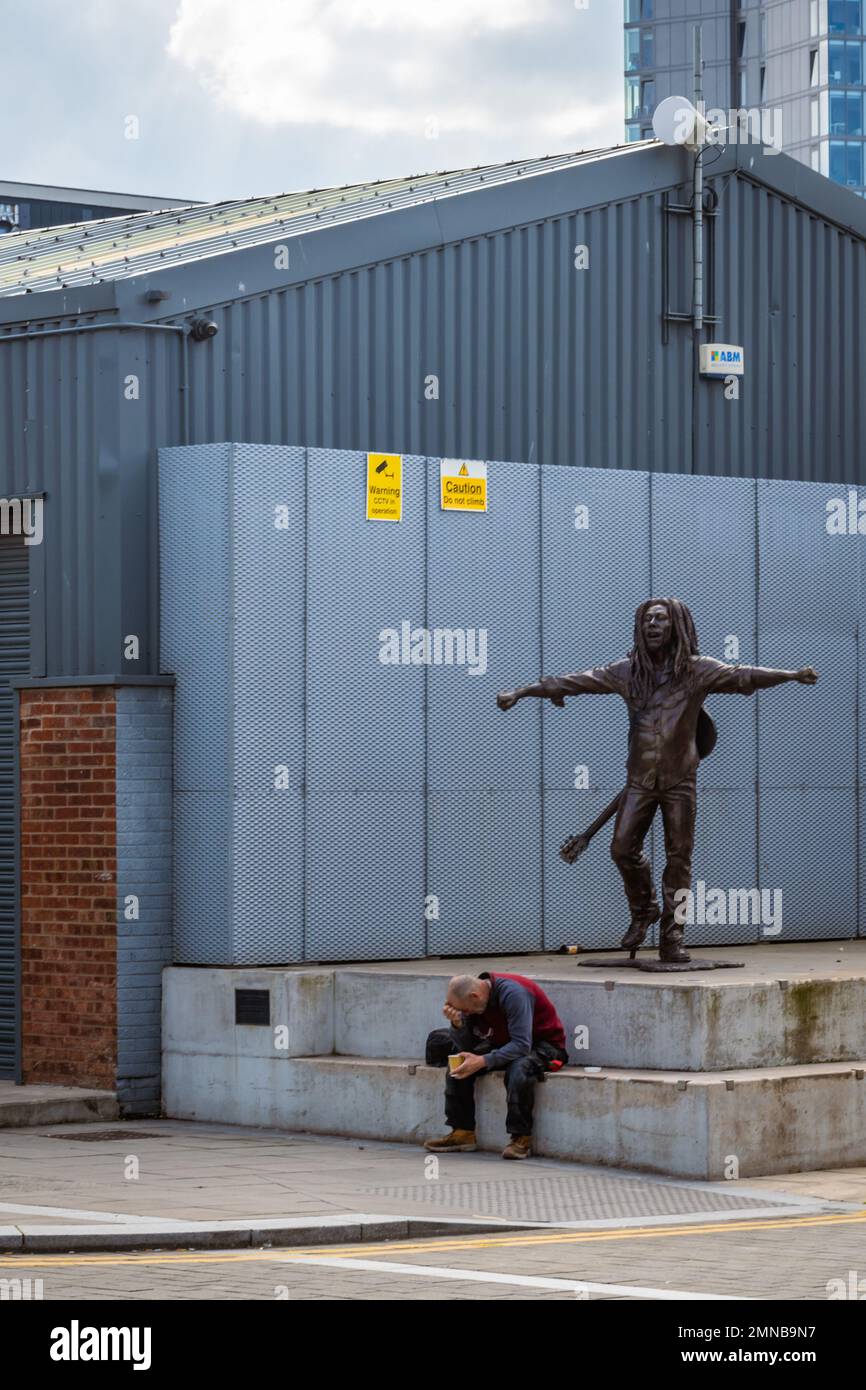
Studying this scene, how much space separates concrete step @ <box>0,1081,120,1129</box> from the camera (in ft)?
54.6

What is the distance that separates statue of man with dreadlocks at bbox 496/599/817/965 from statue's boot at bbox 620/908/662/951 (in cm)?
1

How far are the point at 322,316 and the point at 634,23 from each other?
4536 inches

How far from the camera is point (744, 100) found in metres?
125

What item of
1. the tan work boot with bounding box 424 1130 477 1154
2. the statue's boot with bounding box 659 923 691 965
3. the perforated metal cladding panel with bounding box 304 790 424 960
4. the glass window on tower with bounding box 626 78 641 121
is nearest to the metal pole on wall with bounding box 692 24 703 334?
the perforated metal cladding panel with bounding box 304 790 424 960

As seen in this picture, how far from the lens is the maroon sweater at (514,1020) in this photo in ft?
48.2

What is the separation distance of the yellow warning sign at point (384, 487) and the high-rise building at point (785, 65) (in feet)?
346

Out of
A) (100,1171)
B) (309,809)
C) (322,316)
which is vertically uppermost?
(322,316)

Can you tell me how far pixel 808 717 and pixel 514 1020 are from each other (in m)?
6.04

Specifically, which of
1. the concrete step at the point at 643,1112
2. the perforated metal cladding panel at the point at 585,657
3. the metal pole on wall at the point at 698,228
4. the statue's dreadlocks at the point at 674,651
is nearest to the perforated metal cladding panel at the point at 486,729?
the perforated metal cladding panel at the point at 585,657

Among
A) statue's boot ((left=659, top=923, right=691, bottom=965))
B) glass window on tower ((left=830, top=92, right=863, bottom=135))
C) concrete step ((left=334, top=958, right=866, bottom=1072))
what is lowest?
concrete step ((left=334, top=958, right=866, bottom=1072))

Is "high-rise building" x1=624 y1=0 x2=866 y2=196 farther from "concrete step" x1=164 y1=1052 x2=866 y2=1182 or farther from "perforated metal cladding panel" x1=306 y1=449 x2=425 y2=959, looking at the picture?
"concrete step" x1=164 y1=1052 x2=866 y2=1182
